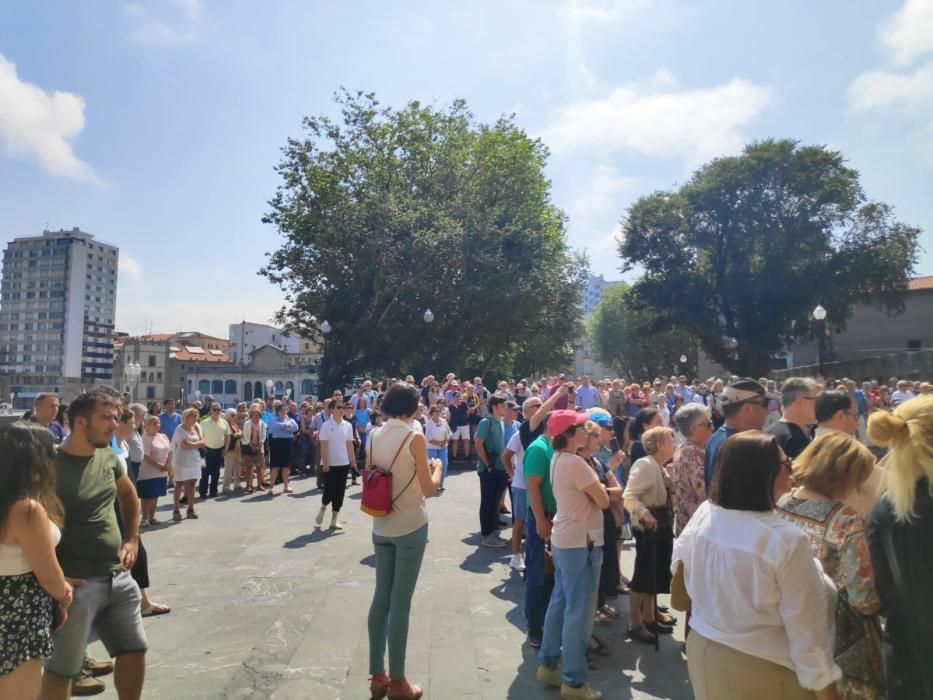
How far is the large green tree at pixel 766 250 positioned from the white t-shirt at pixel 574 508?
123 ft

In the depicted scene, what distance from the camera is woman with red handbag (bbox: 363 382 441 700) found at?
3703 mm

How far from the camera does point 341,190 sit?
29.3m

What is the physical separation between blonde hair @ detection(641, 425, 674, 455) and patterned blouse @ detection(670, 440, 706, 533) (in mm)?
191

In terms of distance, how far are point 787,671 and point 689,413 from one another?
2.59 m

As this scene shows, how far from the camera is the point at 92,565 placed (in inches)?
121

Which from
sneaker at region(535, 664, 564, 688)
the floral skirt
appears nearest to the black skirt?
sneaker at region(535, 664, 564, 688)

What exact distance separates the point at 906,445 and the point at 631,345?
61.3 meters

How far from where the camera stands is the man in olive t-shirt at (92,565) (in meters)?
2.96

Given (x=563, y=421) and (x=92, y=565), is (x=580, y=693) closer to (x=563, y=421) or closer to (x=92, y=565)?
(x=563, y=421)

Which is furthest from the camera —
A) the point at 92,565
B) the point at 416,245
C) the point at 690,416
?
the point at 416,245

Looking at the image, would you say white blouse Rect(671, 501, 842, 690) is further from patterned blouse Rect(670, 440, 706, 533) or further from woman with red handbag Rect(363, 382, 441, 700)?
patterned blouse Rect(670, 440, 706, 533)

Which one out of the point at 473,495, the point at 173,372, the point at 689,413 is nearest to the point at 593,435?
the point at 689,413

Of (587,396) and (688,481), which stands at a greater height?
(587,396)

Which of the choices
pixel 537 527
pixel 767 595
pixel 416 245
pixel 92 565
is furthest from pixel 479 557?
pixel 416 245
